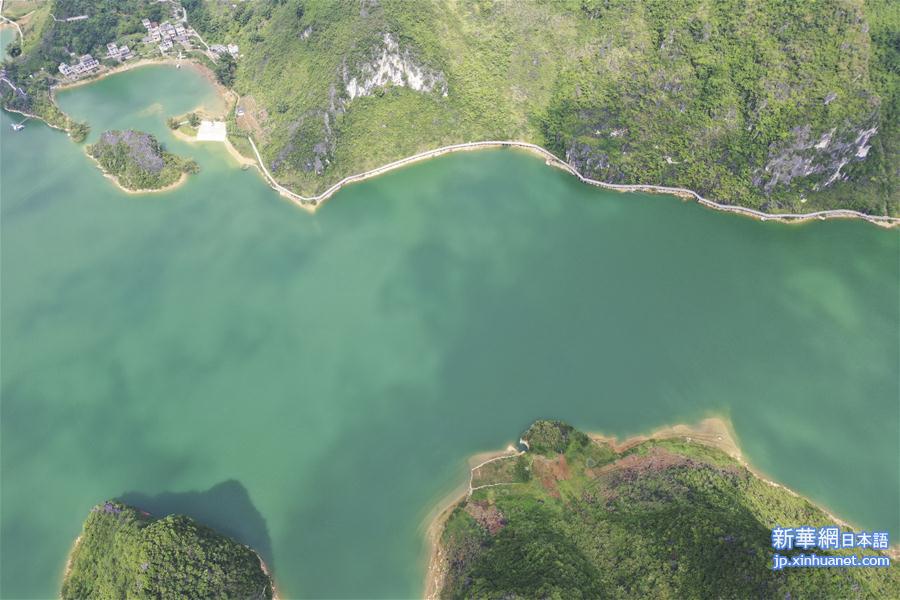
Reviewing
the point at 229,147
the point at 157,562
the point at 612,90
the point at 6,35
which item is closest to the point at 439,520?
the point at 157,562

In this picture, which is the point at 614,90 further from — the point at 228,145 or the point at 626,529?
the point at 626,529

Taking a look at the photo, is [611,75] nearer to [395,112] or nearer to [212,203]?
[395,112]

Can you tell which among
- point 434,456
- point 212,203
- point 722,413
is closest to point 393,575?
point 434,456

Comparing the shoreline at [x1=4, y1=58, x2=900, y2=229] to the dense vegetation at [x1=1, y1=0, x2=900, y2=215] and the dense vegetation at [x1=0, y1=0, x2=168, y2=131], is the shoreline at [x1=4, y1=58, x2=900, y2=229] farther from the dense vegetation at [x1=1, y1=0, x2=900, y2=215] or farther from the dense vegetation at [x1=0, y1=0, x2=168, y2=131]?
the dense vegetation at [x1=0, y1=0, x2=168, y2=131]

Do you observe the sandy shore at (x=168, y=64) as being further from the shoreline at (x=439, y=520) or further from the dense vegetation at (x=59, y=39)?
the shoreline at (x=439, y=520)

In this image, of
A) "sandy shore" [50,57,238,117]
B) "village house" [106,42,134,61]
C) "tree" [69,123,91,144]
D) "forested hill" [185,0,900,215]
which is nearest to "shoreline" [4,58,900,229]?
"forested hill" [185,0,900,215]

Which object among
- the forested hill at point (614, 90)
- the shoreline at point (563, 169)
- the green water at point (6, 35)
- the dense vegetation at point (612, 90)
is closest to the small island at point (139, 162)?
the shoreline at point (563, 169)
